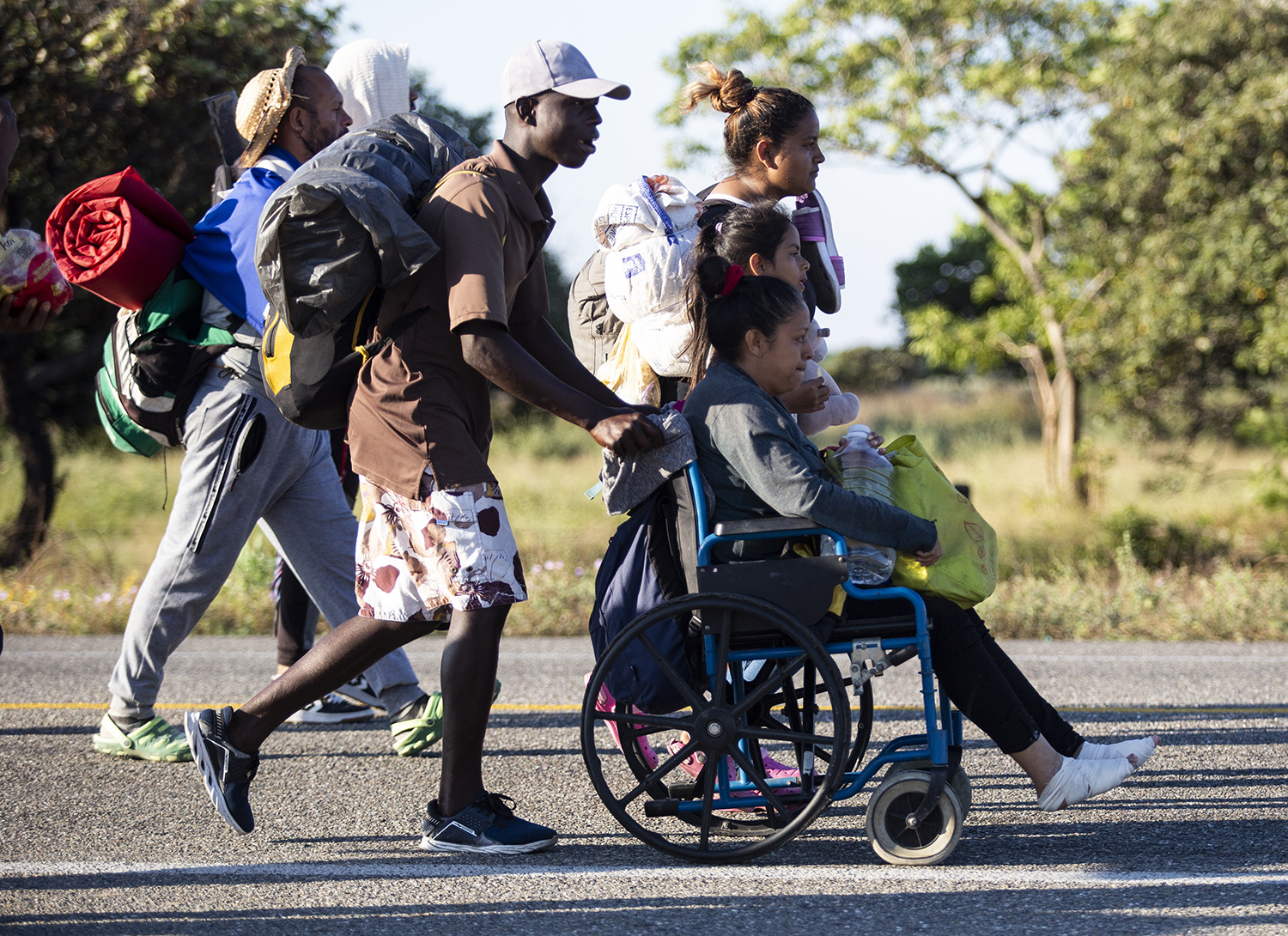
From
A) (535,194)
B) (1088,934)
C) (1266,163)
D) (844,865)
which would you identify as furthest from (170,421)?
(1266,163)

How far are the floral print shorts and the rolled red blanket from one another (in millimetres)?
1357

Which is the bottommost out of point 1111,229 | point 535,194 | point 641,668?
point 641,668

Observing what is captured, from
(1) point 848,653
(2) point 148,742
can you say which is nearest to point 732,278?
(1) point 848,653

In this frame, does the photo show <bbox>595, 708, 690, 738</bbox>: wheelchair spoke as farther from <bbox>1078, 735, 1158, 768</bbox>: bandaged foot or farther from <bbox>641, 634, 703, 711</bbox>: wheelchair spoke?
<bbox>1078, 735, 1158, 768</bbox>: bandaged foot

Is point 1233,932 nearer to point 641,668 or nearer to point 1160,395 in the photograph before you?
point 641,668

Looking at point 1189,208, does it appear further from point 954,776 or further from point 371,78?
point 954,776

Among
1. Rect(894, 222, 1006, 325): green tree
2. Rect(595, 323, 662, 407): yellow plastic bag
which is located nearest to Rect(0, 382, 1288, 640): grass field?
Rect(595, 323, 662, 407): yellow plastic bag

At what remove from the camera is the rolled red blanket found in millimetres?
4141

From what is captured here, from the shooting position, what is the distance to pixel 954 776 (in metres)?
3.31

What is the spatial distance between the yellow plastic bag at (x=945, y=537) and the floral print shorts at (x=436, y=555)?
1026 millimetres

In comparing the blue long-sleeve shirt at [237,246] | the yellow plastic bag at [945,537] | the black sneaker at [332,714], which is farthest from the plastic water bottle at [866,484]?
the black sneaker at [332,714]

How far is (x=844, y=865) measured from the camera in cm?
333

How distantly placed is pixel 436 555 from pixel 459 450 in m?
0.28

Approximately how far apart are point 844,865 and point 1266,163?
358 inches
